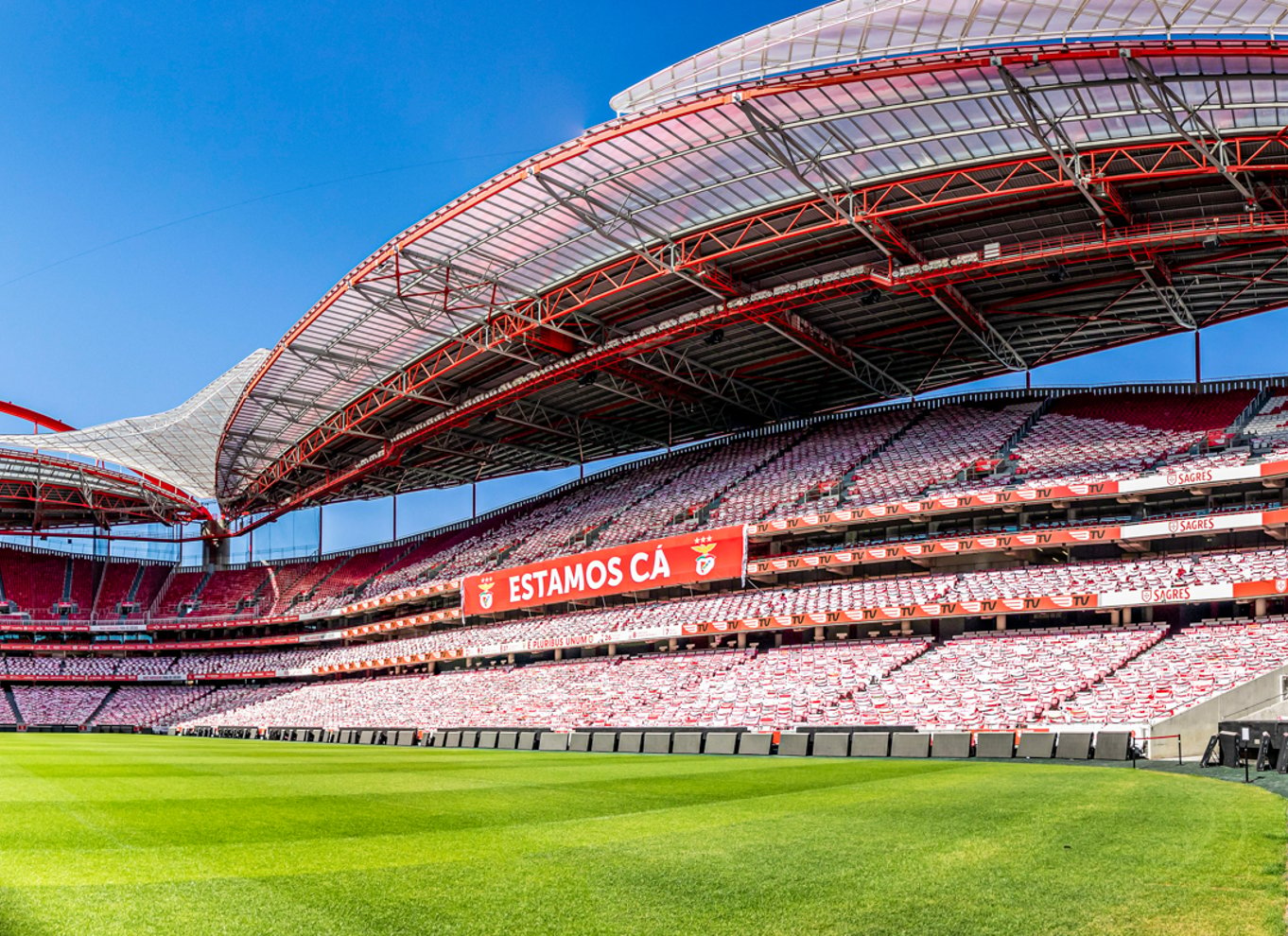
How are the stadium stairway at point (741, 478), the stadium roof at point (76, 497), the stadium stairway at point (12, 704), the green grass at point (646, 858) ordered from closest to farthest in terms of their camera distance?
the green grass at point (646, 858) < the stadium stairway at point (741, 478) < the stadium roof at point (76, 497) < the stadium stairway at point (12, 704)

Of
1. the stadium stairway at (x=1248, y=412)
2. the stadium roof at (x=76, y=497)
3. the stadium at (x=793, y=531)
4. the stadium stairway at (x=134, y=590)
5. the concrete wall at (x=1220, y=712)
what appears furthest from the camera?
the stadium stairway at (x=134, y=590)

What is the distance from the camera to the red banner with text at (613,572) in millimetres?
46406

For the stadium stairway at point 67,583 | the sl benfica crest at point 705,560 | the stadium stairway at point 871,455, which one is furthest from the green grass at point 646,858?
the stadium stairway at point 67,583

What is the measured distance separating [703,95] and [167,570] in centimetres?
7648

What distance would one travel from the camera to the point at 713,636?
47469 millimetres

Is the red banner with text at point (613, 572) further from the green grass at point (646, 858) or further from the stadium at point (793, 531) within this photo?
the green grass at point (646, 858)

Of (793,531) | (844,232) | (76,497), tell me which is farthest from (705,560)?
(76,497)

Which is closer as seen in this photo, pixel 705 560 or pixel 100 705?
pixel 705 560

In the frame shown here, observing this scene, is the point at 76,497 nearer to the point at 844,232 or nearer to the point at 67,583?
the point at 67,583

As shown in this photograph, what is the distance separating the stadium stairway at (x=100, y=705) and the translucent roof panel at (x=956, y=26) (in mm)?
63148

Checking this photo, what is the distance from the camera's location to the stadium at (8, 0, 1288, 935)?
9219 mm

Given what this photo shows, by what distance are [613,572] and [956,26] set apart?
2997 cm

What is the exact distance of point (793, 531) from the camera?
45688 millimetres

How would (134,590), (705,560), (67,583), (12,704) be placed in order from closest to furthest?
(705,560)
(12,704)
(67,583)
(134,590)
